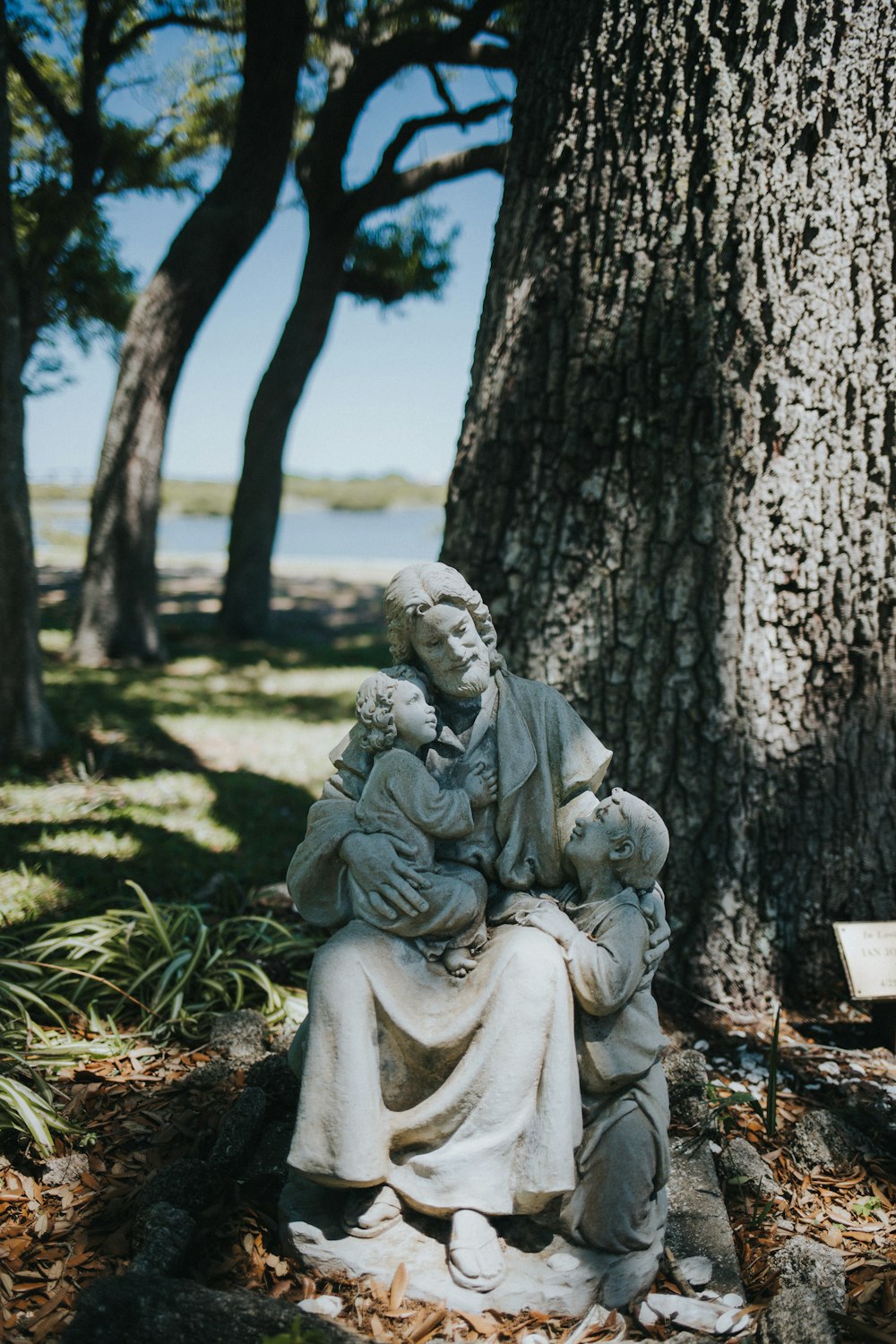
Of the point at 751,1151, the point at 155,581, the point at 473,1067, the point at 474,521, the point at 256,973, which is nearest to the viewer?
the point at 473,1067

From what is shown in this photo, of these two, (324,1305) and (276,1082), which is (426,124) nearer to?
(276,1082)

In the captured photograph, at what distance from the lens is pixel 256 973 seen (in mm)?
3508

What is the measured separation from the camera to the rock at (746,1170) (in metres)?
2.60

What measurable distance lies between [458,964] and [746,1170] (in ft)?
3.74

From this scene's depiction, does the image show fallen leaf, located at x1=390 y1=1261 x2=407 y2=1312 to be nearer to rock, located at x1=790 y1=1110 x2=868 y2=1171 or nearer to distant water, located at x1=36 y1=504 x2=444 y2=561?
rock, located at x1=790 y1=1110 x2=868 y2=1171

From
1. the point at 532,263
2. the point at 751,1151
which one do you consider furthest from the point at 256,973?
the point at 532,263

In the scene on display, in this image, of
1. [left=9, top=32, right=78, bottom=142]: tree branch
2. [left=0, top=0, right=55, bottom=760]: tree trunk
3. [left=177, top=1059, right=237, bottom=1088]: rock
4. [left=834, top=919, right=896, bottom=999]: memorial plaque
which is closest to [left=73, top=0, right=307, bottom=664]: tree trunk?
[left=9, top=32, right=78, bottom=142]: tree branch

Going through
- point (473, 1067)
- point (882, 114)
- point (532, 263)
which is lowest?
point (473, 1067)

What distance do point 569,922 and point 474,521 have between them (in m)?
1.94

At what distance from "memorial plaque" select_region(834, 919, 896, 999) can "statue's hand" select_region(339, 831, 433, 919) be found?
1.76 metres

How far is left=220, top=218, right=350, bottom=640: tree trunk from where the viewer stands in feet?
30.4

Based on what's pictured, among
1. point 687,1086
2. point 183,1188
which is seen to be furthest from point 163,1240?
point 687,1086

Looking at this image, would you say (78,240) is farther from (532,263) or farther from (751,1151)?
(751,1151)

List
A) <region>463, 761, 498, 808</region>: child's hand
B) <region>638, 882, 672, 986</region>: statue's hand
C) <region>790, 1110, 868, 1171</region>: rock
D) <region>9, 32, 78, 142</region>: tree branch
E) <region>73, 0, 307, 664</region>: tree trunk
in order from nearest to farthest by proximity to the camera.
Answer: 1. <region>638, 882, 672, 986</region>: statue's hand
2. <region>463, 761, 498, 808</region>: child's hand
3. <region>790, 1110, 868, 1171</region>: rock
4. <region>9, 32, 78, 142</region>: tree branch
5. <region>73, 0, 307, 664</region>: tree trunk
